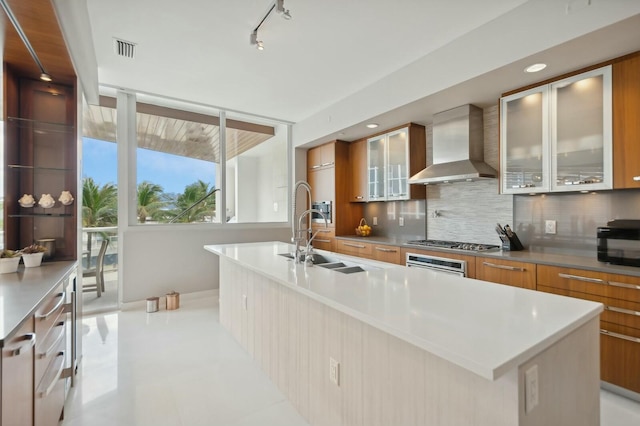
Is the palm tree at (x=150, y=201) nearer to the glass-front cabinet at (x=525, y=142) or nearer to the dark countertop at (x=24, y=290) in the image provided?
the dark countertop at (x=24, y=290)

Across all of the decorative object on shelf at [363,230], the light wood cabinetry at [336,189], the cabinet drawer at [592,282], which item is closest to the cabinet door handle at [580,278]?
the cabinet drawer at [592,282]

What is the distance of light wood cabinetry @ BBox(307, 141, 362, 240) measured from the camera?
474cm

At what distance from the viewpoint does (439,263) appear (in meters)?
3.06

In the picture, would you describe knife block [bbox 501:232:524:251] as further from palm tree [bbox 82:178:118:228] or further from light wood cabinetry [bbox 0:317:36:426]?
palm tree [bbox 82:178:118:228]

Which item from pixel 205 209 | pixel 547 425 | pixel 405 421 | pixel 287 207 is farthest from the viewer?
pixel 287 207

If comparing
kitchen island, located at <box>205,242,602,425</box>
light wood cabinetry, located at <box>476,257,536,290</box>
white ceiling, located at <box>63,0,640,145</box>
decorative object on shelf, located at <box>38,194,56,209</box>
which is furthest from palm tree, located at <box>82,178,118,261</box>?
light wood cabinetry, located at <box>476,257,536,290</box>

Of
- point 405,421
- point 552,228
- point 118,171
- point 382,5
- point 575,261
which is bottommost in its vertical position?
point 405,421

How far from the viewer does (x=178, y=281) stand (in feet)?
13.7

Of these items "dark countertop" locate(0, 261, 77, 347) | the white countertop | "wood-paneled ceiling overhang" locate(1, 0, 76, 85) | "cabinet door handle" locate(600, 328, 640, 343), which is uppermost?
"wood-paneled ceiling overhang" locate(1, 0, 76, 85)

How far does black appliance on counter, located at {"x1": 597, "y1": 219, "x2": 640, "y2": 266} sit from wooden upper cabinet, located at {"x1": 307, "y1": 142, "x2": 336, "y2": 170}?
3335mm

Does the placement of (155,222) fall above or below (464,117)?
below

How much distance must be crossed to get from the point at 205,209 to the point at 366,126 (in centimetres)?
265

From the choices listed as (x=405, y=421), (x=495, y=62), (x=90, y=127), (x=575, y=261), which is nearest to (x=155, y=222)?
(x=90, y=127)

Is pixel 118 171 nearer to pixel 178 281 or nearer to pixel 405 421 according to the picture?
pixel 178 281
